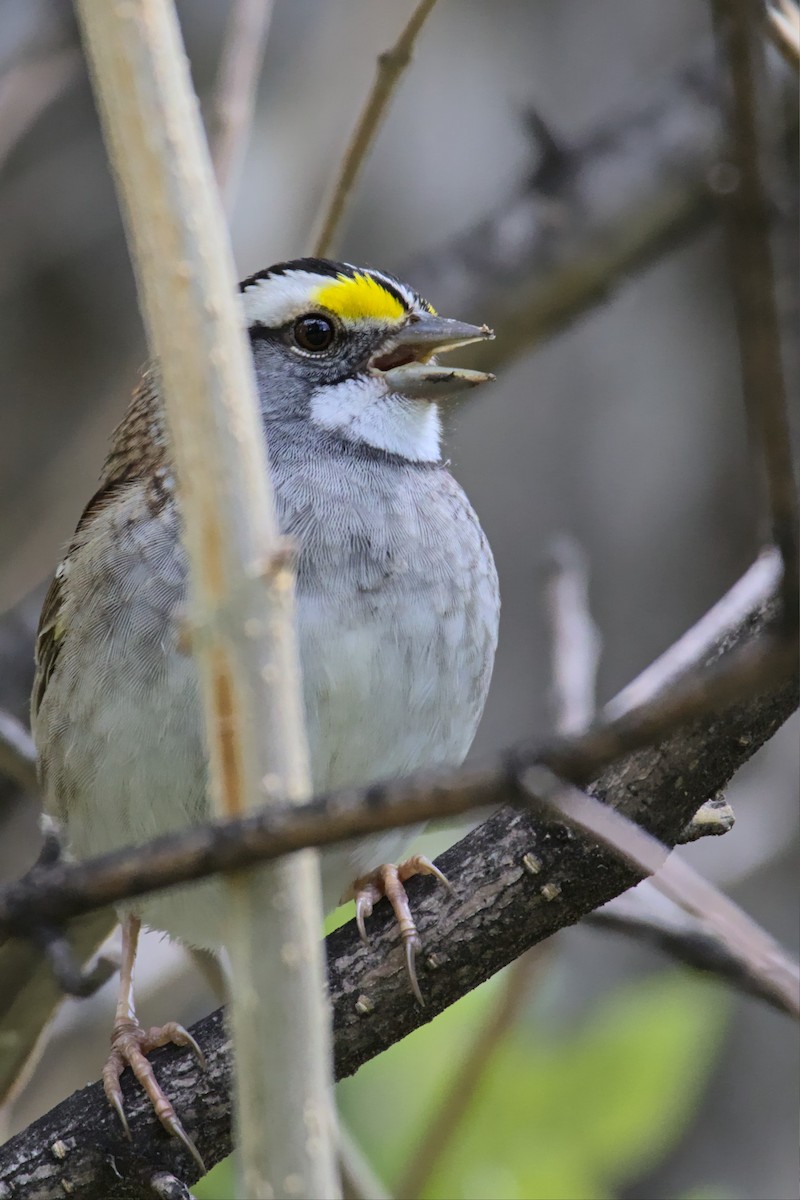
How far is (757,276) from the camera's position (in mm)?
1214

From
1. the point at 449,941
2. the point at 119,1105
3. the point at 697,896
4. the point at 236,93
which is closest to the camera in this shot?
the point at 697,896

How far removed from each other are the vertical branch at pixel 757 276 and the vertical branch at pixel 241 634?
44cm

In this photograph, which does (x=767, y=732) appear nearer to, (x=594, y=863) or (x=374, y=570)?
(x=594, y=863)

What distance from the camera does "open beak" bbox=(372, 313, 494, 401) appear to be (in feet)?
10.5

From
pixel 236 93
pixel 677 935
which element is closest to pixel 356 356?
pixel 236 93

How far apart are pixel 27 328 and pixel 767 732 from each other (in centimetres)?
387

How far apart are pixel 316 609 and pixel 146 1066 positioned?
868 millimetres

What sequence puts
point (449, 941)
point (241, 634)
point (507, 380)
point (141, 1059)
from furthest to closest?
point (507, 380) < point (141, 1059) < point (449, 941) < point (241, 634)

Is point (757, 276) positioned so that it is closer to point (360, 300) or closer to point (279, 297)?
point (360, 300)

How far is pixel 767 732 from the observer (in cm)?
210

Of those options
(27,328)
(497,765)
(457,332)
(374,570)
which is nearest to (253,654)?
(497,765)

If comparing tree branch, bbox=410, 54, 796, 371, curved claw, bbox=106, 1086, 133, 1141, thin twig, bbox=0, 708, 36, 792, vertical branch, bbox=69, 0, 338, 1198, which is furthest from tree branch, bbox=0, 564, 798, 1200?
tree branch, bbox=410, 54, 796, 371

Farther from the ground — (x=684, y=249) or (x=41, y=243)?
(x=41, y=243)

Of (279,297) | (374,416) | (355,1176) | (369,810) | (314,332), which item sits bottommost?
(355,1176)
